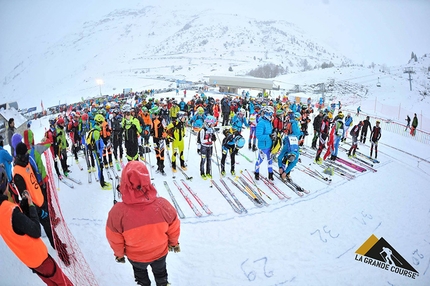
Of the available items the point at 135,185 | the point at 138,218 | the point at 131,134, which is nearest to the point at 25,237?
the point at 138,218

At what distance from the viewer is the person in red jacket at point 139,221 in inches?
112

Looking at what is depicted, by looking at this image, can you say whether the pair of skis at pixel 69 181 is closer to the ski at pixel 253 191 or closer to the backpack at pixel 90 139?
the backpack at pixel 90 139

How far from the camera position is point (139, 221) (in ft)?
9.49

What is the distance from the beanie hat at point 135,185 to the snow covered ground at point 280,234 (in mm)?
2367

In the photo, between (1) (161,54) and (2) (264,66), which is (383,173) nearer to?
(2) (264,66)

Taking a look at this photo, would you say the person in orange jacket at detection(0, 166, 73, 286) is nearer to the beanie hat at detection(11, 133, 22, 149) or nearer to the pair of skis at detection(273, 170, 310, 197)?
the beanie hat at detection(11, 133, 22, 149)

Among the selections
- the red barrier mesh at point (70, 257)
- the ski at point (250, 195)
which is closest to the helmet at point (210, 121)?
the ski at point (250, 195)

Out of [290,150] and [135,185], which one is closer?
[135,185]

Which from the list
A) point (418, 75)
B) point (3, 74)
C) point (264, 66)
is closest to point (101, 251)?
point (418, 75)

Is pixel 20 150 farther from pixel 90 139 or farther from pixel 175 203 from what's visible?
pixel 175 203

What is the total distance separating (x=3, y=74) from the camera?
11906cm

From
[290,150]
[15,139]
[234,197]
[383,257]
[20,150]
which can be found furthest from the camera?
[290,150]

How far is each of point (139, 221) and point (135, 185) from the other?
440 mm

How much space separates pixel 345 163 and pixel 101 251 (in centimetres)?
946
